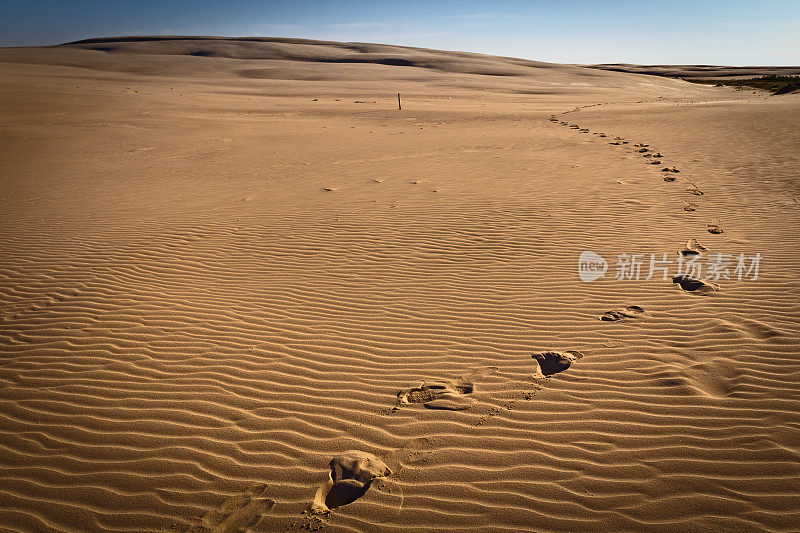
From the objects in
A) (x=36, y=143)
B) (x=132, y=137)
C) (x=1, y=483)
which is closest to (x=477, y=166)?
(x=1, y=483)

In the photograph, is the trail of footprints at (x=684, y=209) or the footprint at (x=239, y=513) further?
the trail of footprints at (x=684, y=209)

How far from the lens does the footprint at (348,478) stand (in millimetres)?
2760

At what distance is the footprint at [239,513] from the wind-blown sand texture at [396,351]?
2 cm

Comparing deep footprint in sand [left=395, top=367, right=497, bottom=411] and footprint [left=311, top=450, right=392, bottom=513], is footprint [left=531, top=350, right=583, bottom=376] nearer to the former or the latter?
deep footprint in sand [left=395, top=367, right=497, bottom=411]

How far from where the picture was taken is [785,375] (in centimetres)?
368

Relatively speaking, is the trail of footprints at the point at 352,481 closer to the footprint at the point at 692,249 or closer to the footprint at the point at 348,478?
the footprint at the point at 348,478

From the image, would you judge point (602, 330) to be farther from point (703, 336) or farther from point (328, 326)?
point (328, 326)

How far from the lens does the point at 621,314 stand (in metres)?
4.76

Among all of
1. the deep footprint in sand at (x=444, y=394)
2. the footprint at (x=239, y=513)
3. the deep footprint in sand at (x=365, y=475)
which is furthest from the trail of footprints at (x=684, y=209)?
the footprint at (x=239, y=513)

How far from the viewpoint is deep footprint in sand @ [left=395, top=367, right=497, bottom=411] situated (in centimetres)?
352

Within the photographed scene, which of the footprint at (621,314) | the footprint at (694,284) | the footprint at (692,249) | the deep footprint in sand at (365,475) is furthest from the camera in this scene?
the footprint at (692,249)

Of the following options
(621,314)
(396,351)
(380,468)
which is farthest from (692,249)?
(380,468)

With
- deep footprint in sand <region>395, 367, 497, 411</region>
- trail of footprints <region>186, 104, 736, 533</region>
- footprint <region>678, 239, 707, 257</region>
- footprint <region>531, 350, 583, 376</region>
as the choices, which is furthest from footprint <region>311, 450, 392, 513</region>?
footprint <region>678, 239, 707, 257</region>

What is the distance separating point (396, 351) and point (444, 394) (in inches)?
30.9
